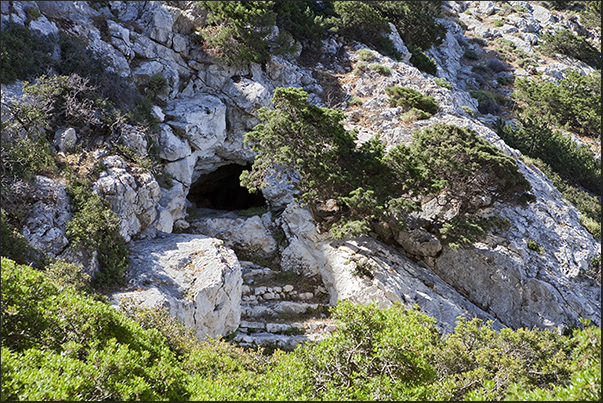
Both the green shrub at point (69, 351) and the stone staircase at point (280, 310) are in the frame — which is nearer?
the green shrub at point (69, 351)

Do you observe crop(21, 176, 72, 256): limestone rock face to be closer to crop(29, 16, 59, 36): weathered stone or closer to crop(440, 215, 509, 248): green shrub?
crop(29, 16, 59, 36): weathered stone

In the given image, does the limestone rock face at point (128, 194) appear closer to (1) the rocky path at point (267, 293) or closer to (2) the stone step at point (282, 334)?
(1) the rocky path at point (267, 293)

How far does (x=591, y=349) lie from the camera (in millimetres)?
7027

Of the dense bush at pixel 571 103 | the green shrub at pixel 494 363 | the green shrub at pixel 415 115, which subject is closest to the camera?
the green shrub at pixel 494 363

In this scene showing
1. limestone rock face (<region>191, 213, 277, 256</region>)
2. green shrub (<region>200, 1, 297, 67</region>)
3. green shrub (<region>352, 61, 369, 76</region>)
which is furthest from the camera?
green shrub (<region>352, 61, 369, 76</region>)

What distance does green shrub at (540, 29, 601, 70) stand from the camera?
41.1 metres

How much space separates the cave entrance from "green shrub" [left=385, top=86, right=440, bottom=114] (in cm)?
1074

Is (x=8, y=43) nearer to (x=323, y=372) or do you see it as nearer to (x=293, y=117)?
(x=293, y=117)

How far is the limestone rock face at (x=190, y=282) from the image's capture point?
13.0 m

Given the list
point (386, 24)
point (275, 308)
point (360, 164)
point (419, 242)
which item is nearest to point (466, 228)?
point (419, 242)

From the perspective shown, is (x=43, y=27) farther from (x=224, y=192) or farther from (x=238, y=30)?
(x=224, y=192)

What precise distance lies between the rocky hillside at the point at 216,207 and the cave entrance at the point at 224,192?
0.20 m

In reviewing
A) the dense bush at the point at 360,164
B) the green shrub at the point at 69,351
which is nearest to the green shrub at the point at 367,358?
the green shrub at the point at 69,351

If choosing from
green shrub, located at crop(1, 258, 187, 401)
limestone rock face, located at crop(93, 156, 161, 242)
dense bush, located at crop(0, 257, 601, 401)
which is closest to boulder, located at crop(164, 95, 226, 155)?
limestone rock face, located at crop(93, 156, 161, 242)
